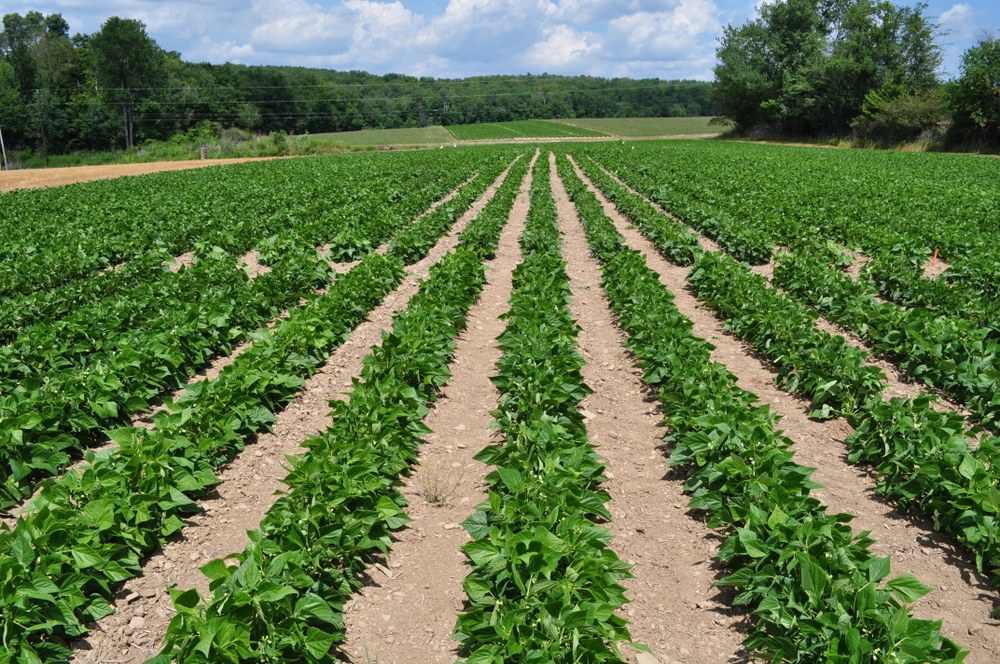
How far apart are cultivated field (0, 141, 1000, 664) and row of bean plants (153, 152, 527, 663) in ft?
0.08

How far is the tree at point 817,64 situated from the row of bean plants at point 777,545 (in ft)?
213

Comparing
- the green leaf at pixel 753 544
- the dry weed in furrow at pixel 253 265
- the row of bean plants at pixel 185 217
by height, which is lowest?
the green leaf at pixel 753 544

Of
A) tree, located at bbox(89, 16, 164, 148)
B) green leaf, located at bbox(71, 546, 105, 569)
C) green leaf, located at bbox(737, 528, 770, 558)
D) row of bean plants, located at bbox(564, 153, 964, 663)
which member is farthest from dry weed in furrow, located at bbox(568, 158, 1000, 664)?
tree, located at bbox(89, 16, 164, 148)

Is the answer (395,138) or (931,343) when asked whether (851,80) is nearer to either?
(395,138)

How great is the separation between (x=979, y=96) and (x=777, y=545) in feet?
185

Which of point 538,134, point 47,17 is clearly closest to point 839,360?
point 538,134

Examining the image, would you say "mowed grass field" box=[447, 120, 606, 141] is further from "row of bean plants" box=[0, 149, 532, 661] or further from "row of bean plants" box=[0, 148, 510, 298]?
"row of bean plants" box=[0, 149, 532, 661]

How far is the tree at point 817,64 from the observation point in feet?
208

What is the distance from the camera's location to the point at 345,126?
112 m

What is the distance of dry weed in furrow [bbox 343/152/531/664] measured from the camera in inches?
172

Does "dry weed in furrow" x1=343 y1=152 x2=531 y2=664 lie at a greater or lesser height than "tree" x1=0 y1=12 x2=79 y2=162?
lesser

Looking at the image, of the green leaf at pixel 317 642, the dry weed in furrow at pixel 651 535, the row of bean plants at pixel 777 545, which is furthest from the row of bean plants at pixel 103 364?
the row of bean plants at pixel 777 545

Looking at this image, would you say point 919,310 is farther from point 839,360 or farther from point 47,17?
point 47,17

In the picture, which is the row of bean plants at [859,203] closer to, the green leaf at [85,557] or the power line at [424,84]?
the green leaf at [85,557]
